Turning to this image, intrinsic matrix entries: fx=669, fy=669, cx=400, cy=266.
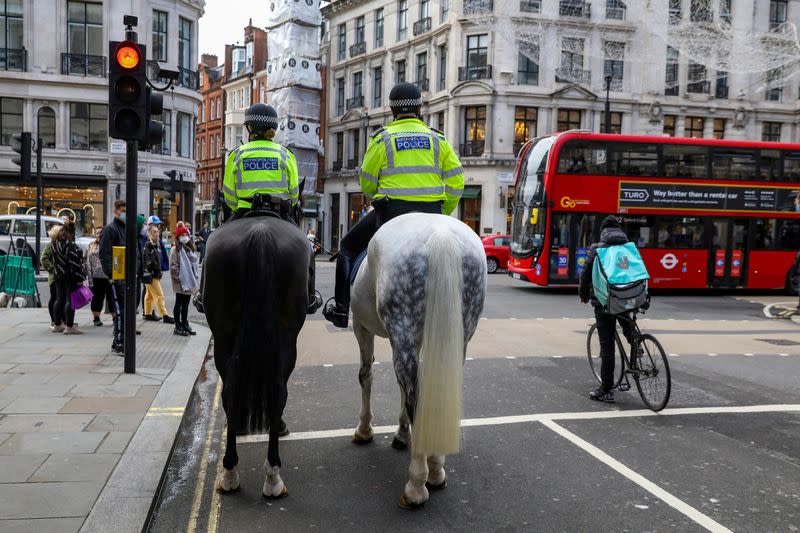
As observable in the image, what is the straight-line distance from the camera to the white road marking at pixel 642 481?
3988 millimetres

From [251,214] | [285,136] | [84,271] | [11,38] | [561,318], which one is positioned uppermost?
[11,38]

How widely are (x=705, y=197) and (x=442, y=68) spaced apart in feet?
74.8

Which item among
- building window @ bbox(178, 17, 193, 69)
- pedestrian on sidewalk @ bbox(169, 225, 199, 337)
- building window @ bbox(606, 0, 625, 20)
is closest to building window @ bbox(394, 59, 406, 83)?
building window @ bbox(606, 0, 625, 20)

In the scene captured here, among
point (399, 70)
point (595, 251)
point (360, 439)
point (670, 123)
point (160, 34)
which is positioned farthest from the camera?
point (399, 70)

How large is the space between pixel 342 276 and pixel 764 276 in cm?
1929

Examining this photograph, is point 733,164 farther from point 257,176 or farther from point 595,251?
point 257,176

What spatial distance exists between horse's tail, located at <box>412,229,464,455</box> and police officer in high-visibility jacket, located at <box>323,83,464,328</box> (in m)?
0.85

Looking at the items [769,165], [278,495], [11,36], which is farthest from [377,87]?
[278,495]

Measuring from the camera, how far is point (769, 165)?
20.1 m

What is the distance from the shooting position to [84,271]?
10062mm

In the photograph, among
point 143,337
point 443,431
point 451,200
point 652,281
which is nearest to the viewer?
point 443,431

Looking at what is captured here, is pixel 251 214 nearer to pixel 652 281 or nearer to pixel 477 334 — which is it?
pixel 477 334

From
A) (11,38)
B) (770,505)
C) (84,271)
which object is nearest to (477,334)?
(84,271)

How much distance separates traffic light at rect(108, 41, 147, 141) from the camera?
7008 millimetres
